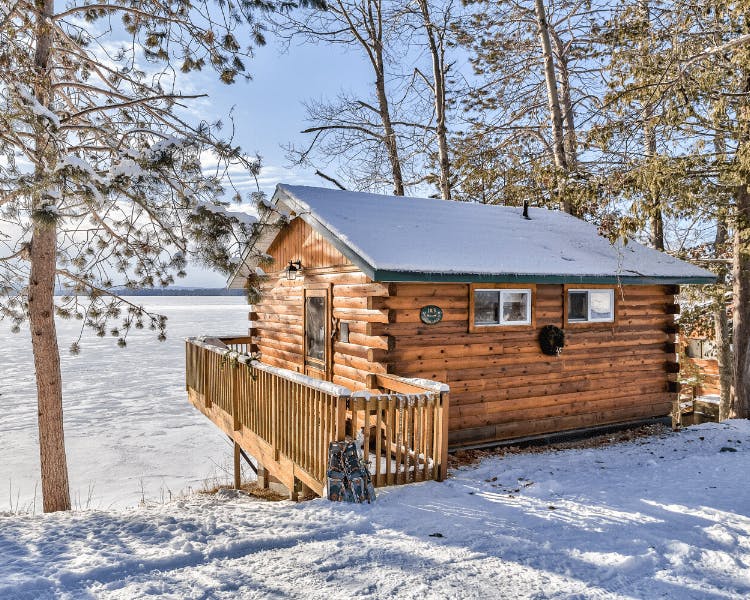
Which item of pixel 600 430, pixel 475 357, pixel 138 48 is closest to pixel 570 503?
pixel 475 357

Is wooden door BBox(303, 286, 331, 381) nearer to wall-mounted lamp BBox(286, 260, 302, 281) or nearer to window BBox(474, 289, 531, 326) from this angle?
wall-mounted lamp BBox(286, 260, 302, 281)

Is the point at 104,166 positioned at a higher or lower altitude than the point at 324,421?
higher

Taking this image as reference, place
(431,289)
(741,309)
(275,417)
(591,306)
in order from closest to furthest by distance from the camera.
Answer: (275,417) → (431,289) → (591,306) → (741,309)

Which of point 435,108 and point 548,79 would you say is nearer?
point 548,79

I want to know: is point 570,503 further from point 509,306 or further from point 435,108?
point 435,108

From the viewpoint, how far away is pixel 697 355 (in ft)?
68.4

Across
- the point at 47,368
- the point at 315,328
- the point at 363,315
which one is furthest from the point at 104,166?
the point at 363,315

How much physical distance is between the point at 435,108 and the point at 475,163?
166 inches

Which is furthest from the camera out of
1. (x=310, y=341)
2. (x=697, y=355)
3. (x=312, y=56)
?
(x=697, y=355)

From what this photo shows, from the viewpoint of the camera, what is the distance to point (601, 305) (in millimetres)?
9516

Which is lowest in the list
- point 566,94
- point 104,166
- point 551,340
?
point 551,340

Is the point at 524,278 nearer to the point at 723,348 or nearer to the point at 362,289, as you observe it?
the point at 362,289

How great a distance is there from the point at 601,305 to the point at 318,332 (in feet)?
17.5

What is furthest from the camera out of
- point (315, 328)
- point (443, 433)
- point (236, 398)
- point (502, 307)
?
point (315, 328)
